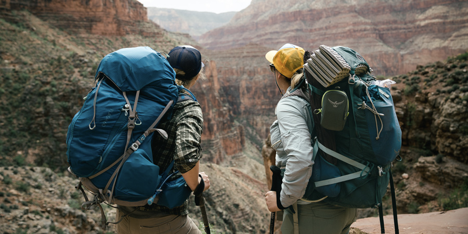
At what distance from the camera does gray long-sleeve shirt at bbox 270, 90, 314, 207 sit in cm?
194

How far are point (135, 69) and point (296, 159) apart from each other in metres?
1.29

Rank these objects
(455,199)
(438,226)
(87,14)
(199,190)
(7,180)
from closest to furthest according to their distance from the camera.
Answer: (199,190) → (438,226) → (7,180) → (455,199) → (87,14)

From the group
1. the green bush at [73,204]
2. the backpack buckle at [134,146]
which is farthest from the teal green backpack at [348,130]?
the green bush at [73,204]

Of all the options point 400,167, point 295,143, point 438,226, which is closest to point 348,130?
point 295,143

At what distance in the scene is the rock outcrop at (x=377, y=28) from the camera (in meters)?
75.8

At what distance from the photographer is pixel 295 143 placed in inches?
77.5

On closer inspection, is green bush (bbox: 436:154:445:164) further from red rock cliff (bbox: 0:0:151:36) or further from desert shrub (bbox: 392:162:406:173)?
red rock cliff (bbox: 0:0:151:36)

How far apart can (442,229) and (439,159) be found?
619 centimetres

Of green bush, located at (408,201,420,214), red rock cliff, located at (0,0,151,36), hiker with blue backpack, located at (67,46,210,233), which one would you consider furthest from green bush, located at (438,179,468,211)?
red rock cliff, located at (0,0,151,36)

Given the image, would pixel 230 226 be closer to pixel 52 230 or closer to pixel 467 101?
pixel 52 230

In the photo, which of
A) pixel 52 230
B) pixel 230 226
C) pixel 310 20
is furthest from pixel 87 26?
pixel 310 20

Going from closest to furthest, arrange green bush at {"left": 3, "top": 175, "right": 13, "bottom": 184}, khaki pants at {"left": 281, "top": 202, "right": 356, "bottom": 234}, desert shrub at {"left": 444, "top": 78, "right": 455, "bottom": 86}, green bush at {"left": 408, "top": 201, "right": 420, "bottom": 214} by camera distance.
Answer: khaki pants at {"left": 281, "top": 202, "right": 356, "bottom": 234}
green bush at {"left": 3, "top": 175, "right": 13, "bottom": 184}
green bush at {"left": 408, "top": 201, "right": 420, "bottom": 214}
desert shrub at {"left": 444, "top": 78, "right": 455, "bottom": 86}

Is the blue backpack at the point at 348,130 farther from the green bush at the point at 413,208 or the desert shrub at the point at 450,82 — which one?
the desert shrub at the point at 450,82

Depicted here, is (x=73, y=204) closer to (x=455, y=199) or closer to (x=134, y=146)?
(x=134, y=146)
